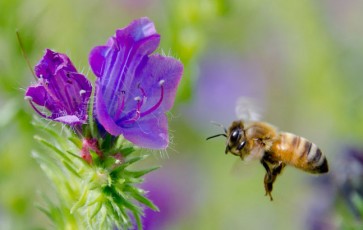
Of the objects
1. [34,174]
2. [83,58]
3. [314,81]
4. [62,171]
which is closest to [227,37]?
[314,81]

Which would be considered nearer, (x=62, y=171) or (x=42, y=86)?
(x=42, y=86)

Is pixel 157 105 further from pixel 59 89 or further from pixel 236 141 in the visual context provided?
pixel 236 141

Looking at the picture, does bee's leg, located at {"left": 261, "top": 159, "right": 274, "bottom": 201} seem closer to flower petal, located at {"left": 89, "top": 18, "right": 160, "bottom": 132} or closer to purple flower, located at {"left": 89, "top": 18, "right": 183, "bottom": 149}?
purple flower, located at {"left": 89, "top": 18, "right": 183, "bottom": 149}

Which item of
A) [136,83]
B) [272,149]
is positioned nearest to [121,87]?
[136,83]

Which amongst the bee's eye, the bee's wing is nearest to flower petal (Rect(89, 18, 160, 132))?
the bee's eye

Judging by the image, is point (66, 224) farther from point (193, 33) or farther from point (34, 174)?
point (34, 174)

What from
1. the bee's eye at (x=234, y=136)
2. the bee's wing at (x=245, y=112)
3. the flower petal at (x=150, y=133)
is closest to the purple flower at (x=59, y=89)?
the flower petal at (x=150, y=133)
